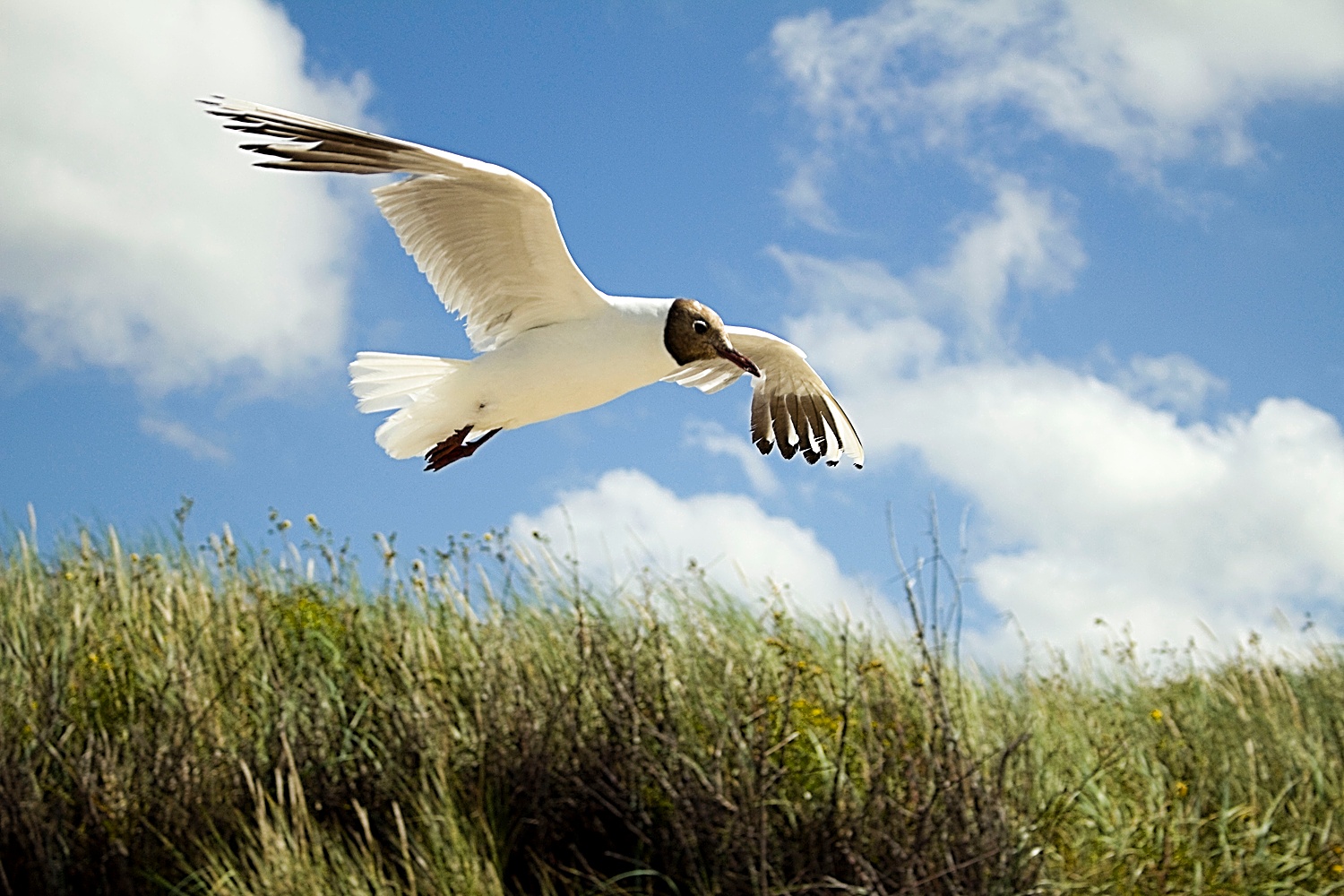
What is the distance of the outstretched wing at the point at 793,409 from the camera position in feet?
13.3

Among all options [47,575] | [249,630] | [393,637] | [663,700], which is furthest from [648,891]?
[47,575]

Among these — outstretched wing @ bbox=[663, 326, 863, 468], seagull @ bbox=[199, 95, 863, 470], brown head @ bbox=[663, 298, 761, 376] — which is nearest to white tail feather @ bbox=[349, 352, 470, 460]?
seagull @ bbox=[199, 95, 863, 470]

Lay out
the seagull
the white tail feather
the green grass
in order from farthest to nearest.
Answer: the green grass → the white tail feather → the seagull

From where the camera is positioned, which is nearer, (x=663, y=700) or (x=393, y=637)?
(x=663, y=700)

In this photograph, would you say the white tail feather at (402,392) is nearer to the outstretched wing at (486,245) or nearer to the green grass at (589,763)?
the outstretched wing at (486,245)

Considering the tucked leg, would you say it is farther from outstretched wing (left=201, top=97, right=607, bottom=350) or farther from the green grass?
the green grass

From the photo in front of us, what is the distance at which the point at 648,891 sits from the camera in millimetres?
3871

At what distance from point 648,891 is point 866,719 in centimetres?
86

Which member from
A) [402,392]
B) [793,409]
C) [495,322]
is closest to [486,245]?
[495,322]

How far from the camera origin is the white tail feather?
3.02 m

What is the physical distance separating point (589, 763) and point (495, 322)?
5.77 ft

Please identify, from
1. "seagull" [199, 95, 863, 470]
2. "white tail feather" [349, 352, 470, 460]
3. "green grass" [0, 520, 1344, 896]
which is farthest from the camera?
"green grass" [0, 520, 1344, 896]

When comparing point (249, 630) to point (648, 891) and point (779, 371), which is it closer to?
point (648, 891)

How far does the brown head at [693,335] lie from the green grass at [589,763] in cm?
108
